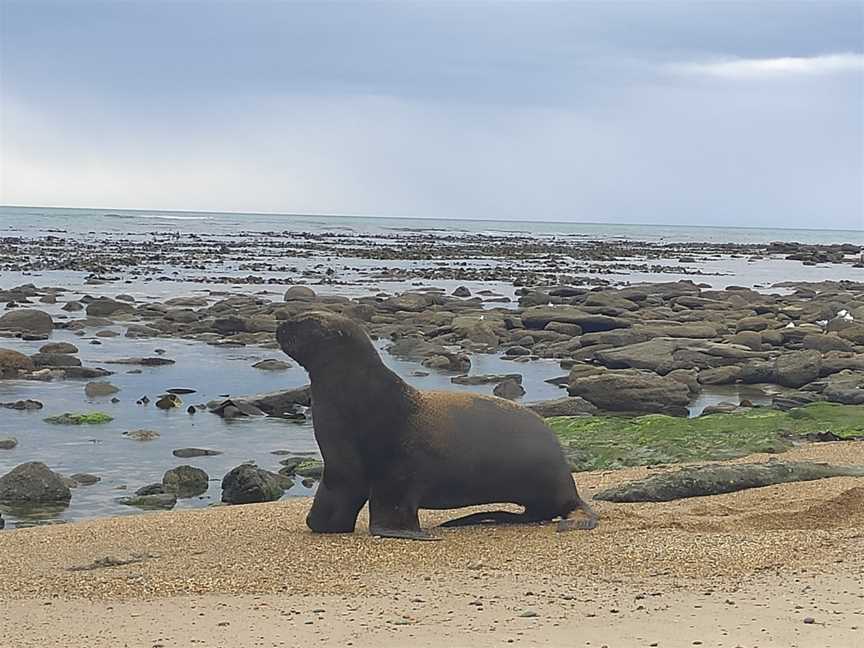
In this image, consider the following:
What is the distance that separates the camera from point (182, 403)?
777 inches

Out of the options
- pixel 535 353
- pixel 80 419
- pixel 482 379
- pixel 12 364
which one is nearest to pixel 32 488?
pixel 80 419

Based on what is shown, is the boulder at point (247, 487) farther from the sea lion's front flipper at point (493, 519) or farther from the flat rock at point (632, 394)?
the flat rock at point (632, 394)

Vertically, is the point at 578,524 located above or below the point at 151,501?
above

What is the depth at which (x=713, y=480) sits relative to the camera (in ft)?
35.5

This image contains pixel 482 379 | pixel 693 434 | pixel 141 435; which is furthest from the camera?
pixel 482 379

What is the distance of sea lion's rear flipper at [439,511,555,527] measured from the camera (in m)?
9.44

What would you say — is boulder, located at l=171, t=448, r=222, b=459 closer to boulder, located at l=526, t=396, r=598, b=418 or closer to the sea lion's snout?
boulder, located at l=526, t=396, r=598, b=418

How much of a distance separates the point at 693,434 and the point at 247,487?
19.4 ft

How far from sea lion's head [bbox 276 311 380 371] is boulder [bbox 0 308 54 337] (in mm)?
21538

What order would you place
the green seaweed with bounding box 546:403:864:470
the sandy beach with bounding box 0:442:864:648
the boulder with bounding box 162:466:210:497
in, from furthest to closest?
the green seaweed with bounding box 546:403:864:470, the boulder with bounding box 162:466:210:497, the sandy beach with bounding box 0:442:864:648

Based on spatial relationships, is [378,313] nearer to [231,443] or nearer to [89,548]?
[231,443]

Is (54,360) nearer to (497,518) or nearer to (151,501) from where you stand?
(151,501)

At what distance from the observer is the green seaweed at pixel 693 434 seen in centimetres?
1438

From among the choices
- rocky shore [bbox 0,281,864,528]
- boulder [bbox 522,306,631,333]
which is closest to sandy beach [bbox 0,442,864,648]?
rocky shore [bbox 0,281,864,528]
